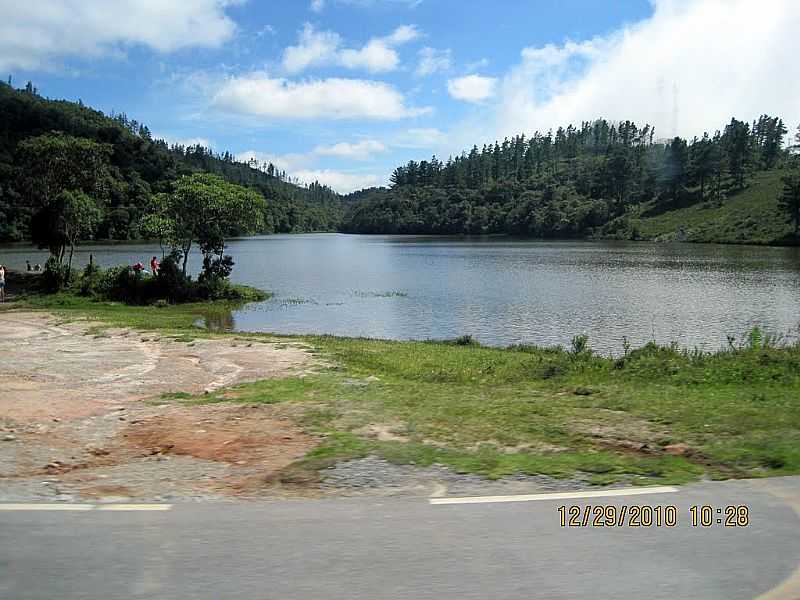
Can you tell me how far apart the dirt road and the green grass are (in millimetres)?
110030

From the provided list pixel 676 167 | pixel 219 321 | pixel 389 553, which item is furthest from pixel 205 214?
pixel 676 167

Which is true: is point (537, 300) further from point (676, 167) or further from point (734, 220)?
point (676, 167)

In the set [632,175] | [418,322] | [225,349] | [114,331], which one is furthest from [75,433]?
[632,175]

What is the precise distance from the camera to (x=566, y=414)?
10.5 meters

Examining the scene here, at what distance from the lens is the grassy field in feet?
26.1

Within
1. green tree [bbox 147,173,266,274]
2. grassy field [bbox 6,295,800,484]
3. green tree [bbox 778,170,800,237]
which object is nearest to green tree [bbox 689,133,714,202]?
green tree [bbox 778,170,800,237]

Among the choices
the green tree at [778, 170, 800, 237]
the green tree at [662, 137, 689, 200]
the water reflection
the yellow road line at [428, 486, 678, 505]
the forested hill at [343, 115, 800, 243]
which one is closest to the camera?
the yellow road line at [428, 486, 678, 505]

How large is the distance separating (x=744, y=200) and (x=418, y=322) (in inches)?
4738

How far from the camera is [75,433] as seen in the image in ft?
31.1

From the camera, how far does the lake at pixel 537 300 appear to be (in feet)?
102

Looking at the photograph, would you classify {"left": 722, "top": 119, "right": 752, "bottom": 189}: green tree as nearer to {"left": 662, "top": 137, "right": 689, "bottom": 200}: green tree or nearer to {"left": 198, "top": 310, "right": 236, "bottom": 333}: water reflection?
{"left": 662, "top": 137, "right": 689, "bottom": 200}: green tree

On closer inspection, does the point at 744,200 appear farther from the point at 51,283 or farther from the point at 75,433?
the point at 75,433

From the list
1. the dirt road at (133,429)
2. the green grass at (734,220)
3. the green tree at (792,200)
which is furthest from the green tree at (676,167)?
the dirt road at (133,429)
